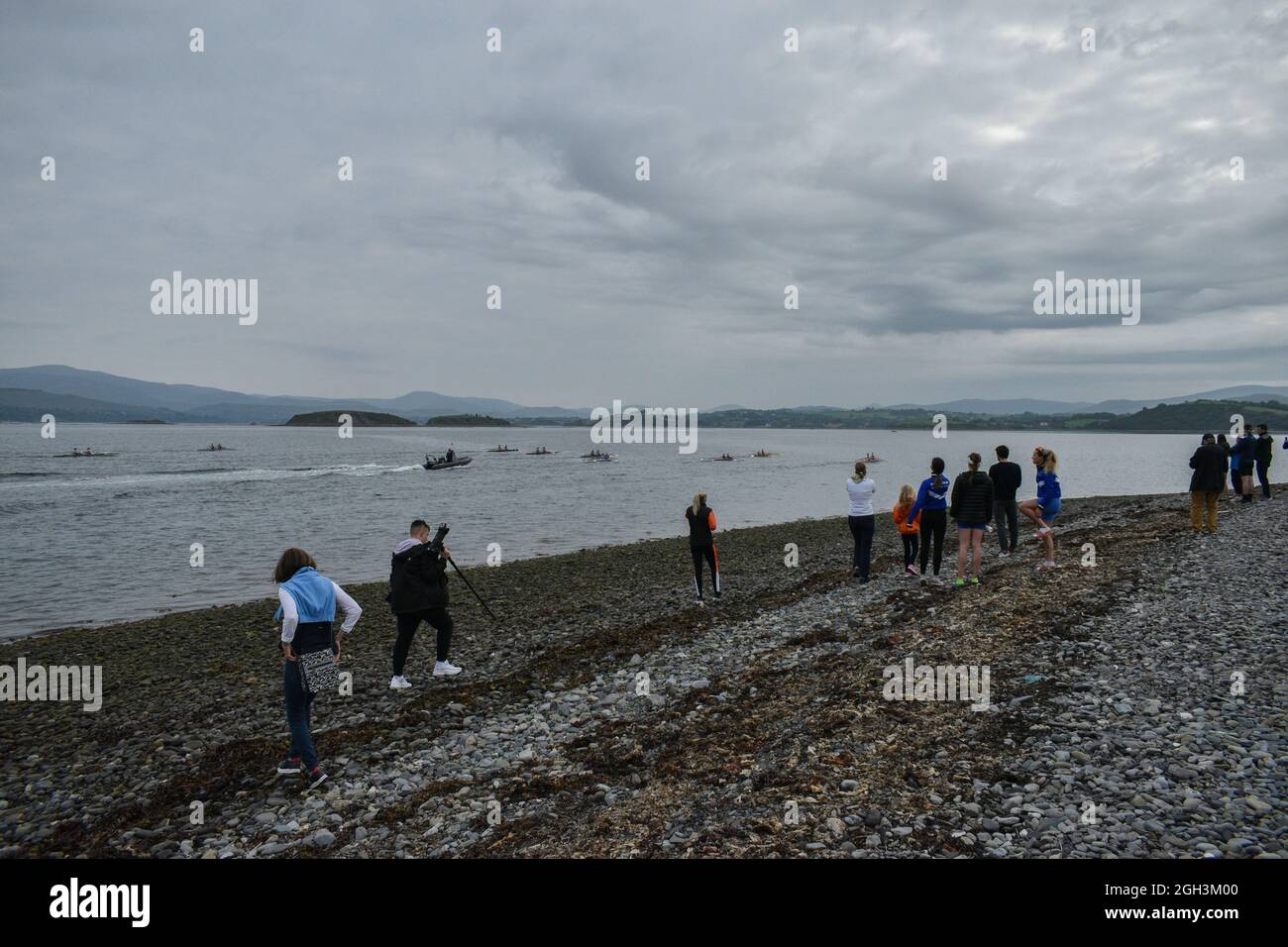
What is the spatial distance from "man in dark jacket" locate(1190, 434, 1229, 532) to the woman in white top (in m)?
8.84

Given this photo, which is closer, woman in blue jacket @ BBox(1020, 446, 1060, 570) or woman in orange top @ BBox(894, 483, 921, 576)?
woman in blue jacket @ BBox(1020, 446, 1060, 570)

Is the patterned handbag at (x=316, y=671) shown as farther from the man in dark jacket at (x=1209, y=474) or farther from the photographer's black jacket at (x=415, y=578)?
the man in dark jacket at (x=1209, y=474)

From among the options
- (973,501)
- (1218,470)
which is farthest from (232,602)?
(1218,470)

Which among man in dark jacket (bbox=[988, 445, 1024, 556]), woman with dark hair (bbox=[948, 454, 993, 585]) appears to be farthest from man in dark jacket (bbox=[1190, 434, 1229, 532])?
woman with dark hair (bbox=[948, 454, 993, 585])

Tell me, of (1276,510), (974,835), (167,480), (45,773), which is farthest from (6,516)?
(1276,510)

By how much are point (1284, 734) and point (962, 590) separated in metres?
8.70

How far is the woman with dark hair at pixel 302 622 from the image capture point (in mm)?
7902

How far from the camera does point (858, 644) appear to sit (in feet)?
42.3

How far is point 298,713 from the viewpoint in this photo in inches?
331

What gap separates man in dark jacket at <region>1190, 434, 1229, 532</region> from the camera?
18.8 meters

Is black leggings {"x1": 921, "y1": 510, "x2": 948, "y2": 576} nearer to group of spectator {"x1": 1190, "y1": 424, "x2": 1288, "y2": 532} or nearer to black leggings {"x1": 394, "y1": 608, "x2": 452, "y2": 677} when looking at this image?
group of spectator {"x1": 1190, "y1": 424, "x2": 1288, "y2": 532}

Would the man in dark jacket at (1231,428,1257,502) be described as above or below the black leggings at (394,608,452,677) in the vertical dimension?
above
